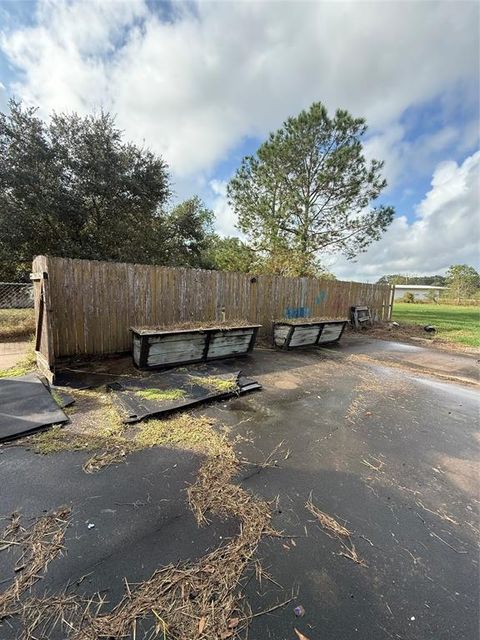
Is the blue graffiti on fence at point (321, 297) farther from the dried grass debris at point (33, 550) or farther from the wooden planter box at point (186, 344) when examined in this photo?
the dried grass debris at point (33, 550)

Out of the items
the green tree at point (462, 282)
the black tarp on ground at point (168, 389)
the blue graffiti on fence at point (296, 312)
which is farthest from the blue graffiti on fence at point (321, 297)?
the green tree at point (462, 282)

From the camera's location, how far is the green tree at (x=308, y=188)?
11453 mm

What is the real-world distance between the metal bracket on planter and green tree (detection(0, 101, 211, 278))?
8.31 metres

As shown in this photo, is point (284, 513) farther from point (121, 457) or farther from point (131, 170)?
point (131, 170)

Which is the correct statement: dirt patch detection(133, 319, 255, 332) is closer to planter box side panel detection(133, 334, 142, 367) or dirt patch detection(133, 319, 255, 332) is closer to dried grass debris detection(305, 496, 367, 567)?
planter box side panel detection(133, 334, 142, 367)

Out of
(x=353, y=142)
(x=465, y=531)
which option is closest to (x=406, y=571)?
(x=465, y=531)

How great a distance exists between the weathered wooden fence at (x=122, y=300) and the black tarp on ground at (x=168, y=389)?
1.38 meters

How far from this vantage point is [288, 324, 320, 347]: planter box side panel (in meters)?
6.89

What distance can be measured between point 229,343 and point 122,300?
2250 mm

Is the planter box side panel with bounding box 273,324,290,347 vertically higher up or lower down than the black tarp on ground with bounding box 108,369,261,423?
higher up

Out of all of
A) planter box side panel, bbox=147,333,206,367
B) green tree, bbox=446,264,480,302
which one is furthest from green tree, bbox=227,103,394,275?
green tree, bbox=446,264,480,302

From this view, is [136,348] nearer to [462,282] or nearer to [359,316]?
[359,316]

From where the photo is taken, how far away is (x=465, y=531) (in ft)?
6.02

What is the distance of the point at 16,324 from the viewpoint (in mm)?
6934
